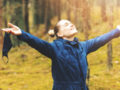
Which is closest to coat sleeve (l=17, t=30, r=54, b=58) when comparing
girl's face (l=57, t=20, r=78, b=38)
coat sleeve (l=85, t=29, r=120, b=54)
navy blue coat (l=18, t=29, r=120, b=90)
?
navy blue coat (l=18, t=29, r=120, b=90)

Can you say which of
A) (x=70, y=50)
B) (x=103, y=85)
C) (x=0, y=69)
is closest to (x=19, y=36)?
(x=70, y=50)

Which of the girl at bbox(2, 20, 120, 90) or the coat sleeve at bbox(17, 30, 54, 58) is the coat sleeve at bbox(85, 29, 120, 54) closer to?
the girl at bbox(2, 20, 120, 90)

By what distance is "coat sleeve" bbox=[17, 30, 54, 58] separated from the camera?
312cm

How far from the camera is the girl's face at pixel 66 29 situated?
362 cm

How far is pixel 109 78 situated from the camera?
805cm

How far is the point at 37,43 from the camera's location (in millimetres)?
3248

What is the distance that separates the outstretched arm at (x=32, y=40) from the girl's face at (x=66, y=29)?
1.14 feet

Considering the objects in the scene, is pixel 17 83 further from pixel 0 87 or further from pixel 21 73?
pixel 21 73

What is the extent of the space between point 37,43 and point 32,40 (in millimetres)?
102

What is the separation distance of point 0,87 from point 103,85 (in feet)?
11.8

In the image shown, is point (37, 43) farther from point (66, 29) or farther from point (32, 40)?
point (66, 29)

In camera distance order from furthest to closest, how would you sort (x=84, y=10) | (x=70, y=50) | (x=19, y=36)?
1. (x=84, y=10)
2. (x=70, y=50)
3. (x=19, y=36)

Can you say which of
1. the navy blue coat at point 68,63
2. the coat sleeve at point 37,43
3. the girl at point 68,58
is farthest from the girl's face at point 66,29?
the coat sleeve at point 37,43

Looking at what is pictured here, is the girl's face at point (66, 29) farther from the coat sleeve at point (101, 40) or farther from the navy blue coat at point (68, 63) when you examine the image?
the coat sleeve at point (101, 40)
